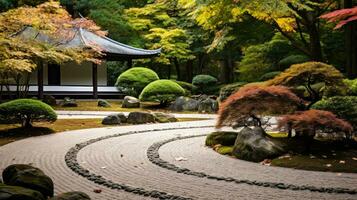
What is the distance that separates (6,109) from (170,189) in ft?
27.2

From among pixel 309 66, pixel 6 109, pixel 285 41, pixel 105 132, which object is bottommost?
pixel 105 132

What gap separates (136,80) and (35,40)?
8095 millimetres

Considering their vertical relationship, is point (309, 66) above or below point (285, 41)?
below

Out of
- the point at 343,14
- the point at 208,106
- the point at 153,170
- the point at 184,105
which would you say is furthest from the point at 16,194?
the point at 184,105

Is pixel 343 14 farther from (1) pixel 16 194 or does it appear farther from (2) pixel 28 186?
(1) pixel 16 194

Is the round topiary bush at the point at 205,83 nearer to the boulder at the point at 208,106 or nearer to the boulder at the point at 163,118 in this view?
the boulder at the point at 208,106

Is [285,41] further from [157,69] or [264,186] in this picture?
[264,186]

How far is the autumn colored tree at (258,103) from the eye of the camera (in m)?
9.14

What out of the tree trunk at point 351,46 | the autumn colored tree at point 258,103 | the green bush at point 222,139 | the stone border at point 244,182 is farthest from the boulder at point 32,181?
the tree trunk at point 351,46

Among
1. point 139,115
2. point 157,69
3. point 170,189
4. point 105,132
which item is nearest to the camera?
point 170,189

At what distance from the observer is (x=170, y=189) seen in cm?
614

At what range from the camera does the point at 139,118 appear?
16359 mm

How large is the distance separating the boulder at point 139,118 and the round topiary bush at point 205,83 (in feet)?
41.2

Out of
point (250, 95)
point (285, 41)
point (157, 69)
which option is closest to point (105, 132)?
point (250, 95)
